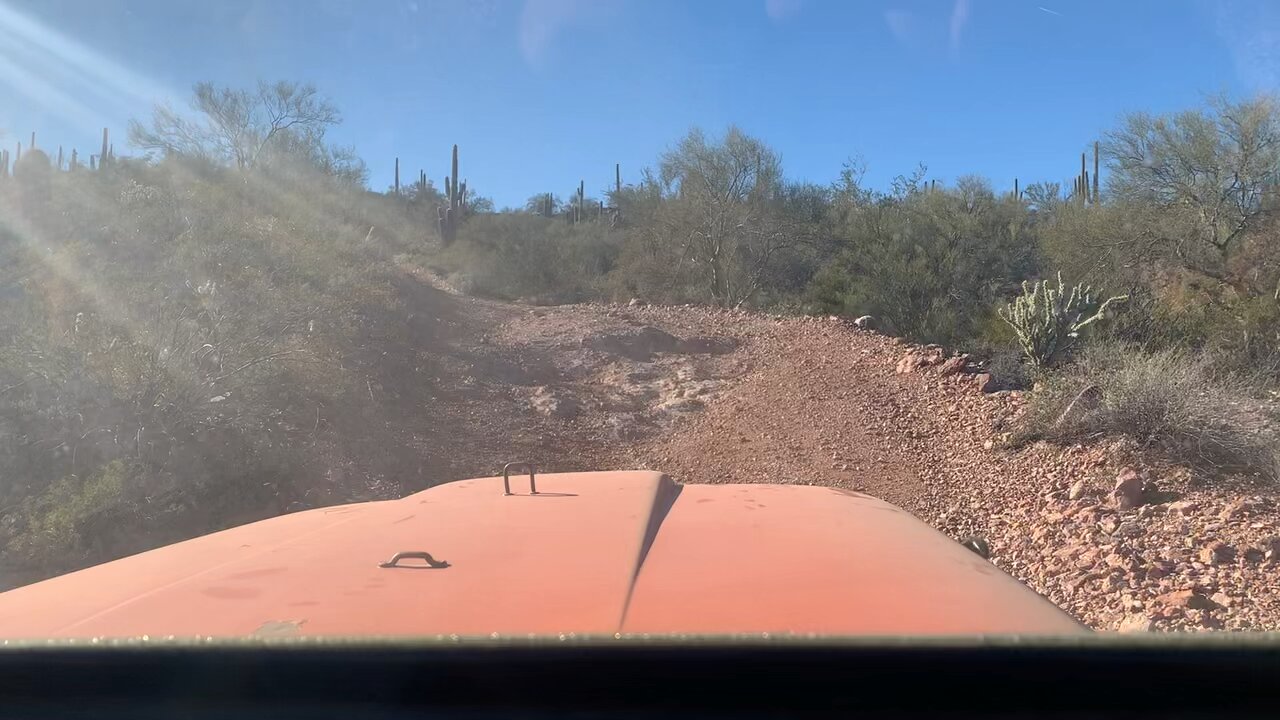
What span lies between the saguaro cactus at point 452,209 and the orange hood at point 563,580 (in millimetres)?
33319

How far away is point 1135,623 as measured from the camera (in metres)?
5.21

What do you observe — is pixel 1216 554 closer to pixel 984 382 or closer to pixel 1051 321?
pixel 984 382

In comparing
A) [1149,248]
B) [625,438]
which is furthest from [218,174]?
[1149,248]

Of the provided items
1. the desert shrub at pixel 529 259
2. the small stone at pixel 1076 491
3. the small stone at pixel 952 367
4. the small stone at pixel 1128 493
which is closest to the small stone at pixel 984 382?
the small stone at pixel 952 367

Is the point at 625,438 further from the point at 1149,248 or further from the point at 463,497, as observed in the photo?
the point at 1149,248

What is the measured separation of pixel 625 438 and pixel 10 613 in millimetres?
8810

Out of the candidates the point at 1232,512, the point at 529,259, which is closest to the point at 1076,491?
the point at 1232,512

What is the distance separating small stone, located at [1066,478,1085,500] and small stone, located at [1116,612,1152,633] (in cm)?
226

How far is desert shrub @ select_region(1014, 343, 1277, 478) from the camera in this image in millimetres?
7602

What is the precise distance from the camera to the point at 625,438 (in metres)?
11.2

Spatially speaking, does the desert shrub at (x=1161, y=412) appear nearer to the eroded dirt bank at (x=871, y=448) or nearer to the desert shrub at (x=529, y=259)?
the eroded dirt bank at (x=871, y=448)

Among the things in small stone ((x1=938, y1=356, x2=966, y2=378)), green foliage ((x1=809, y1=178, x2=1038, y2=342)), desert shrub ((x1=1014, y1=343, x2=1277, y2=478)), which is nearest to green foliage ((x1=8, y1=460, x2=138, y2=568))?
desert shrub ((x1=1014, y1=343, x2=1277, y2=478))

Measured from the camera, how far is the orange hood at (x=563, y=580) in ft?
7.18

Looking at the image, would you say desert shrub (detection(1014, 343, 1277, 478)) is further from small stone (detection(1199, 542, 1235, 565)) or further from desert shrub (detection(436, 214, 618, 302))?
desert shrub (detection(436, 214, 618, 302))
